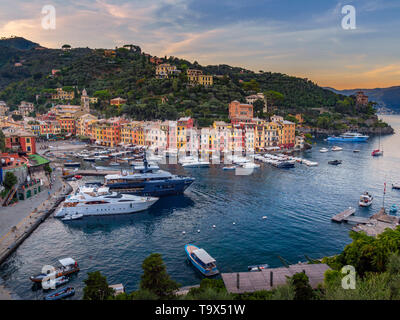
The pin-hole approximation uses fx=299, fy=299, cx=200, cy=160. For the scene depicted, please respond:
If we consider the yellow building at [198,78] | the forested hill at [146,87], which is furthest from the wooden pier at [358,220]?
Result: the yellow building at [198,78]

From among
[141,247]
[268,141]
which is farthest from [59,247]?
[268,141]

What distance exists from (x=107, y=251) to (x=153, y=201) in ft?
29.7

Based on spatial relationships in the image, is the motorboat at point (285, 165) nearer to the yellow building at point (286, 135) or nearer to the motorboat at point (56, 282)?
the yellow building at point (286, 135)

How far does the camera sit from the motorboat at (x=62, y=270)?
53.6ft

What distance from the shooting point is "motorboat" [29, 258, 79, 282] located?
16.3 m

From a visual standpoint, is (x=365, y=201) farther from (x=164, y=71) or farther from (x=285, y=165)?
(x=164, y=71)

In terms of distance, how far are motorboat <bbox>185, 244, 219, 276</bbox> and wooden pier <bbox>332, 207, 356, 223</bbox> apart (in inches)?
499

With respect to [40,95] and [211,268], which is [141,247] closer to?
[211,268]

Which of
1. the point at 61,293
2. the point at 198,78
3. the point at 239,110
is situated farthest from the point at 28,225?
the point at 198,78

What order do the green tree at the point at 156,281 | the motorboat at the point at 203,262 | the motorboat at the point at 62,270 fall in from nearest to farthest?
the green tree at the point at 156,281 → the motorboat at the point at 62,270 → the motorboat at the point at 203,262

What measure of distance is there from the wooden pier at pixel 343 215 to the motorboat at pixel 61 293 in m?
20.4

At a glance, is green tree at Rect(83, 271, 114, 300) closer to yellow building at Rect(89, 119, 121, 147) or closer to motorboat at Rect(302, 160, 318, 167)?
motorboat at Rect(302, 160, 318, 167)

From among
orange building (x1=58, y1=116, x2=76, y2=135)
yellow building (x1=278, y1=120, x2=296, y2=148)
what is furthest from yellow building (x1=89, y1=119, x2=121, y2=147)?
yellow building (x1=278, y1=120, x2=296, y2=148)

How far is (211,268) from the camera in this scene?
1736cm
